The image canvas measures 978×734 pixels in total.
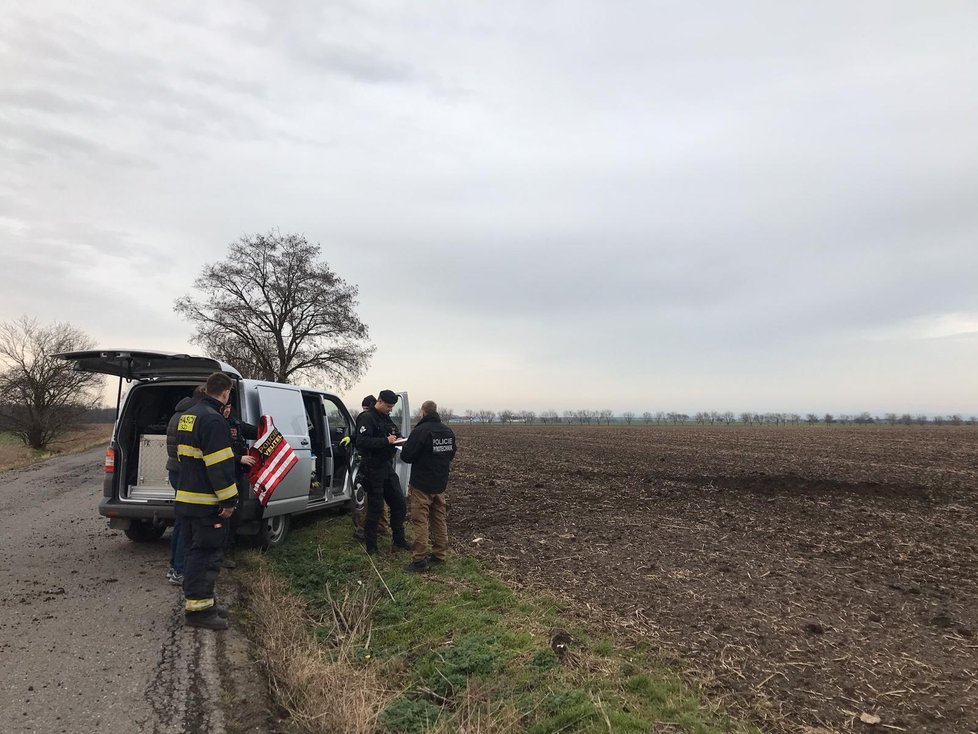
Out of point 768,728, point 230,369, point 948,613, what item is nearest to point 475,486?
point 230,369

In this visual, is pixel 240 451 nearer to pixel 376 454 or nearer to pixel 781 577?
pixel 376 454

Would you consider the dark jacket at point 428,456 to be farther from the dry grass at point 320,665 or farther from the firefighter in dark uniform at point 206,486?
the firefighter in dark uniform at point 206,486

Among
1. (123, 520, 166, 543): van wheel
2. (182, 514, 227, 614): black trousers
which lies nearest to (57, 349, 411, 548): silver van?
(123, 520, 166, 543): van wheel

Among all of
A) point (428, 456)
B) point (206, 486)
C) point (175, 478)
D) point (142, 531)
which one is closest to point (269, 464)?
point (175, 478)

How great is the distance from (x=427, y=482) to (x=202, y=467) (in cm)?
236

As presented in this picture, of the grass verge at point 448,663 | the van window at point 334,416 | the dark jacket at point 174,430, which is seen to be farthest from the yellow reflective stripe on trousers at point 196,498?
the van window at point 334,416

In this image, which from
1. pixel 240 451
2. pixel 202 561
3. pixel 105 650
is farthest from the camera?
pixel 240 451

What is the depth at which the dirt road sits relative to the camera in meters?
3.27

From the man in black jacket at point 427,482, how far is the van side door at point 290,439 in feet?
4.94

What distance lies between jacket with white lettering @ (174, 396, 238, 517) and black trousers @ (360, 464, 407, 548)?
2.27 meters

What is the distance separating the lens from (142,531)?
24.8 ft

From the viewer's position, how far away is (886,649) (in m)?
4.36

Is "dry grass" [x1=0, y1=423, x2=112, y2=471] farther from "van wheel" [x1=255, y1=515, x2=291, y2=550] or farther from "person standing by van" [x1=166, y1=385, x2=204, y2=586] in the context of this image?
"person standing by van" [x1=166, y1=385, x2=204, y2=586]

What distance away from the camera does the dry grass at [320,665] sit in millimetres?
3289
